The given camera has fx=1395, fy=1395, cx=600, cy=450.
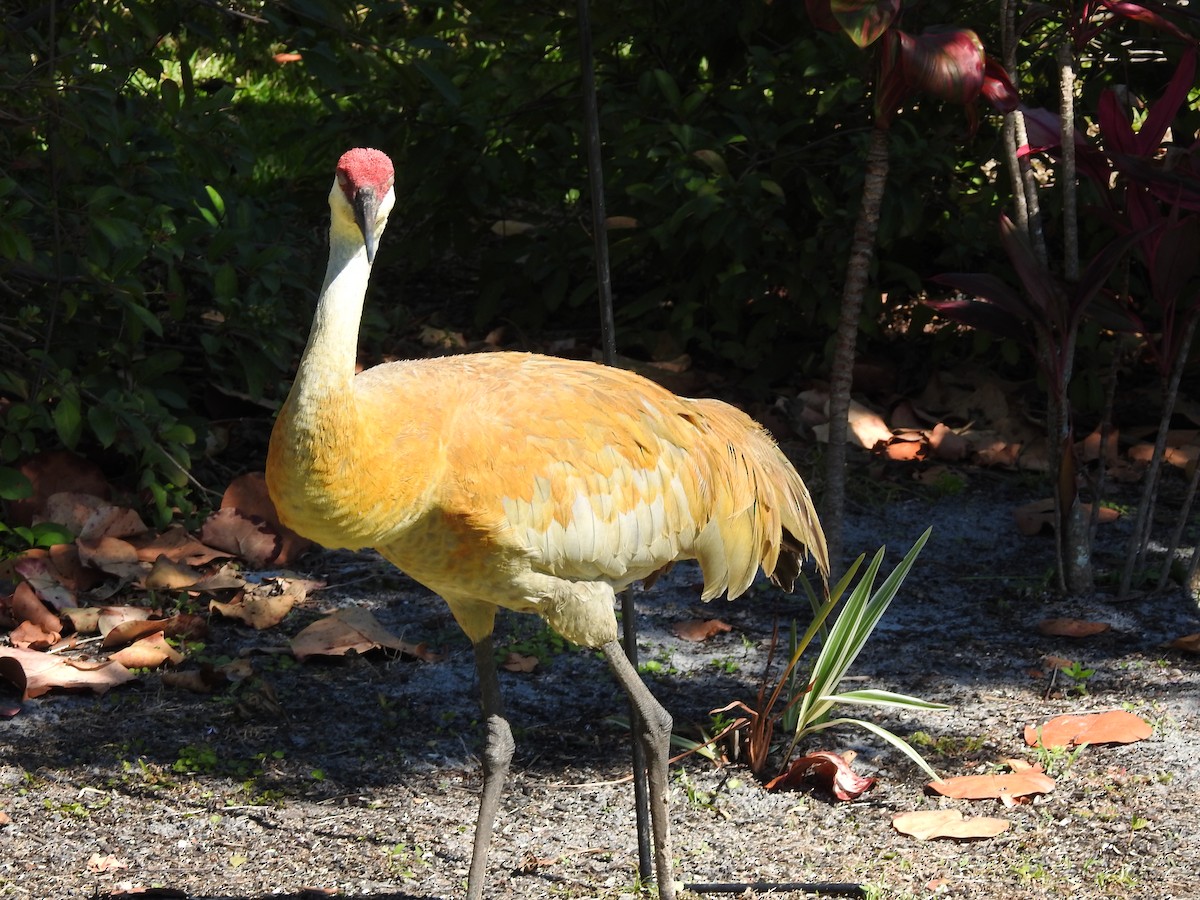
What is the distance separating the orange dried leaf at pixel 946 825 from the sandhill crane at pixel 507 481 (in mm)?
721

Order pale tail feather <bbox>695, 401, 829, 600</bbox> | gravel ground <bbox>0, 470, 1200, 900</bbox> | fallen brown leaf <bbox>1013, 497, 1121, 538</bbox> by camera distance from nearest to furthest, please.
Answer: gravel ground <bbox>0, 470, 1200, 900</bbox> → pale tail feather <bbox>695, 401, 829, 600</bbox> → fallen brown leaf <bbox>1013, 497, 1121, 538</bbox>

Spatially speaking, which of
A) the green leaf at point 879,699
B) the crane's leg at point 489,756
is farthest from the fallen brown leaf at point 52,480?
the green leaf at point 879,699

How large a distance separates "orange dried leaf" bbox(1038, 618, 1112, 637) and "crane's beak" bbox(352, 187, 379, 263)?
2953 millimetres

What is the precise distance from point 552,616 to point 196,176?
3.09 meters

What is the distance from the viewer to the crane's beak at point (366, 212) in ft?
9.19

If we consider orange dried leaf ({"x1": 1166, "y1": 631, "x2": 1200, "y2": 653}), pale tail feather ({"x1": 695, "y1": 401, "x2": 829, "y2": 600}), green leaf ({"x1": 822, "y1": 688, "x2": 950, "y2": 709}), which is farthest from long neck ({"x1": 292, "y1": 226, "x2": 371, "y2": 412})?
orange dried leaf ({"x1": 1166, "y1": 631, "x2": 1200, "y2": 653})

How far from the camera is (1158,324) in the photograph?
257 inches

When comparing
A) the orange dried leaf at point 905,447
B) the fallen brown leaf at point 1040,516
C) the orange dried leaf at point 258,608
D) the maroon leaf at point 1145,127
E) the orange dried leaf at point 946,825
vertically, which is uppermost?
the maroon leaf at point 1145,127

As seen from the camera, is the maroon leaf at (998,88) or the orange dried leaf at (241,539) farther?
the orange dried leaf at (241,539)

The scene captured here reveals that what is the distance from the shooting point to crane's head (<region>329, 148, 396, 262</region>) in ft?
9.20

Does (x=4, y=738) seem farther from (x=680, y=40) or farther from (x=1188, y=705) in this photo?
(x=680, y=40)

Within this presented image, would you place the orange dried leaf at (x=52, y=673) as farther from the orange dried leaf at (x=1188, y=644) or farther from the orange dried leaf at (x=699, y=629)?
the orange dried leaf at (x=1188, y=644)

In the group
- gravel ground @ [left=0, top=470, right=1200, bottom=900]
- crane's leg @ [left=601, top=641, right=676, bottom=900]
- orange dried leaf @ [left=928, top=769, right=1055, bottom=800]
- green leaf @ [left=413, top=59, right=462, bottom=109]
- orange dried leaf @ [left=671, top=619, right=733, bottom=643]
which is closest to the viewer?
crane's leg @ [left=601, top=641, right=676, bottom=900]

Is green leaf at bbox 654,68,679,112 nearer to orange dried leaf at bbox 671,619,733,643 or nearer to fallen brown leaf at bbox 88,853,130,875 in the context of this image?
orange dried leaf at bbox 671,619,733,643
